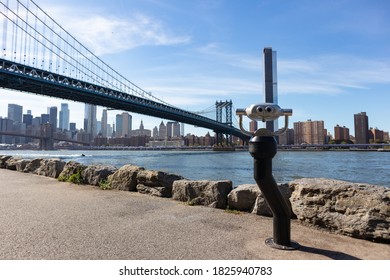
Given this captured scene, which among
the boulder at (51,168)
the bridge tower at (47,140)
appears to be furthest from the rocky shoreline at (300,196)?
the bridge tower at (47,140)

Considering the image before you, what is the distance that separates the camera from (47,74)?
109ft

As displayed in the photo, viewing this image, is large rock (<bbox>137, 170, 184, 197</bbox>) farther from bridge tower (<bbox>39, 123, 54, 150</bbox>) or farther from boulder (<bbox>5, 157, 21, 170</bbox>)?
bridge tower (<bbox>39, 123, 54, 150</bbox>)

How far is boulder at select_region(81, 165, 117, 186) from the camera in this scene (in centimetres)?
588

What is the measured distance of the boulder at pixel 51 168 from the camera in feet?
23.9

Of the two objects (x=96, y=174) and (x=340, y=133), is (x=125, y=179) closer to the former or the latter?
(x=96, y=174)

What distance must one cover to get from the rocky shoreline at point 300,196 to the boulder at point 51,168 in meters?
1.28

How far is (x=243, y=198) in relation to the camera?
12.6 ft

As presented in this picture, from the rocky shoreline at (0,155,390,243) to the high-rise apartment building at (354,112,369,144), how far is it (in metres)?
110

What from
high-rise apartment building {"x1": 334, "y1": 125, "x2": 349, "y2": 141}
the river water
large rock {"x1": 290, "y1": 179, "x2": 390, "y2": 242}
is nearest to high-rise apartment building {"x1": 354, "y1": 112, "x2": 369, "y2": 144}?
high-rise apartment building {"x1": 334, "y1": 125, "x2": 349, "y2": 141}

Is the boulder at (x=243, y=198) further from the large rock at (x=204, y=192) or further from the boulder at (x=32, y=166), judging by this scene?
the boulder at (x=32, y=166)

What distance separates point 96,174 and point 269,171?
4393mm

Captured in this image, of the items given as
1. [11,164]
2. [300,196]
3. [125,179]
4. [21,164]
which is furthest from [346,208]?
[11,164]
